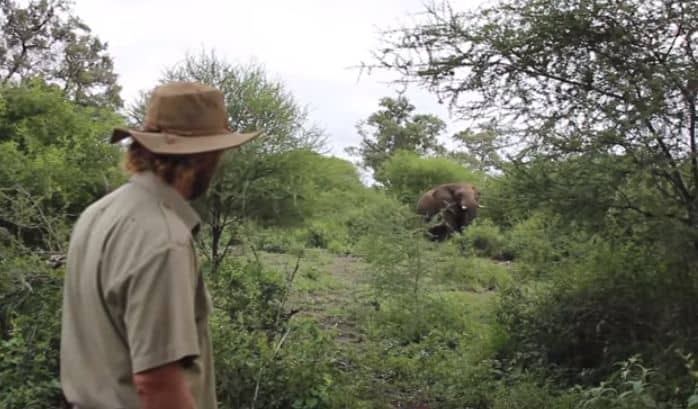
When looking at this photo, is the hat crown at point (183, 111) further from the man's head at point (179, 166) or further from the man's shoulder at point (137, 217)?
the man's shoulder at point (137, 217)

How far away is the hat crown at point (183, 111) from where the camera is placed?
6.95ft

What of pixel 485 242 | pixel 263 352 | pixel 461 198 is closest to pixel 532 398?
pixel 263 352

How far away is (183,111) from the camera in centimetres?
213

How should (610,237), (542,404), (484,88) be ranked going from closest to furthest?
(542,404) < (610,237) < (484,88)

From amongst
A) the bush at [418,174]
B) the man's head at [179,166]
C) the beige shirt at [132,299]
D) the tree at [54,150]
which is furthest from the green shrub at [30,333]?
the bush at [418,174]

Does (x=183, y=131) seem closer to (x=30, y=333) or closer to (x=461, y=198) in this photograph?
(x=30, y=333)

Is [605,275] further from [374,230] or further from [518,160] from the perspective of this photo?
[374,230]

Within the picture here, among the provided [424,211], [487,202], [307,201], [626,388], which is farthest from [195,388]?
[424,211]

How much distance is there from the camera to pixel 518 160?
23.8 feet

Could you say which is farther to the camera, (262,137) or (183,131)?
(262,137)

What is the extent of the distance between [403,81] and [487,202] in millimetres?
1495

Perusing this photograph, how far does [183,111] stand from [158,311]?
55 centimetres

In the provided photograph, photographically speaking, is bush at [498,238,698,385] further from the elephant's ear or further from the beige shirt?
the elephant's ear

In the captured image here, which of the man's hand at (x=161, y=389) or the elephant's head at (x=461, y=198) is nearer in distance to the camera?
the man's hand at (x=161, y=389)
